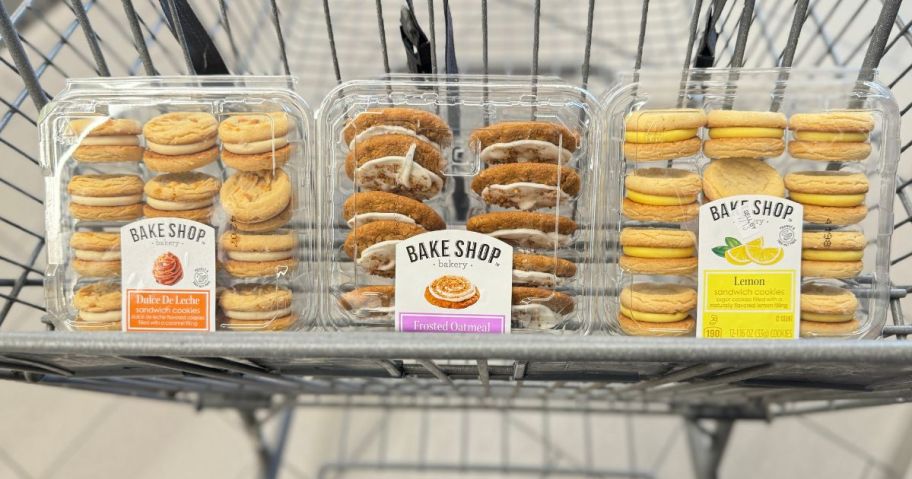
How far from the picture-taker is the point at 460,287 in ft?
1.81

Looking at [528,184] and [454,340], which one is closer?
[454,340]

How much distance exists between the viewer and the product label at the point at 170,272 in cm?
56

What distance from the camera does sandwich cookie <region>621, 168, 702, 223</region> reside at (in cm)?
55

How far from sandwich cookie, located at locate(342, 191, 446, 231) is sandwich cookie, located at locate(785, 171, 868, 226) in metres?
0.28

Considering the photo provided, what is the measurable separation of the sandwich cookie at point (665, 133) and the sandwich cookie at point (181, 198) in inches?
13.3

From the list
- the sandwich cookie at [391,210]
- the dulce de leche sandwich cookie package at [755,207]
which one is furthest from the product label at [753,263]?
the sandwich cookie at [391,210]

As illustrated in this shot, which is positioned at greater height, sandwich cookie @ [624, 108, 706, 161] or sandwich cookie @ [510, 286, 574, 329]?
sandwich cookie @ [624, 108, 706, 161]

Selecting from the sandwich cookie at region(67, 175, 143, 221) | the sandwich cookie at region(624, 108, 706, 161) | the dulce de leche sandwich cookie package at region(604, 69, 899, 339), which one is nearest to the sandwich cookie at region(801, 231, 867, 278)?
the dulce de leche sandwich cookie package at region(604, 69, 899, 339)

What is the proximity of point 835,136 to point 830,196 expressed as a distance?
0.05m

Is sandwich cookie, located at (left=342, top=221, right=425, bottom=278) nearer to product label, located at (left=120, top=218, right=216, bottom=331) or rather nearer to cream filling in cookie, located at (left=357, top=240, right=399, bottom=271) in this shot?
cream filling in cookie, located at (left=357, top=240, right=399, bottom=271)

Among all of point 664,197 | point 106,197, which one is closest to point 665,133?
point 664,197

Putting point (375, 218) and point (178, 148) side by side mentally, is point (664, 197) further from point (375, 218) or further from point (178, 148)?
point (178, 148)

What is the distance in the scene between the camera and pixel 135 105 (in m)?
0.60

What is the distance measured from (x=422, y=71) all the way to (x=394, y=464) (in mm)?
906
